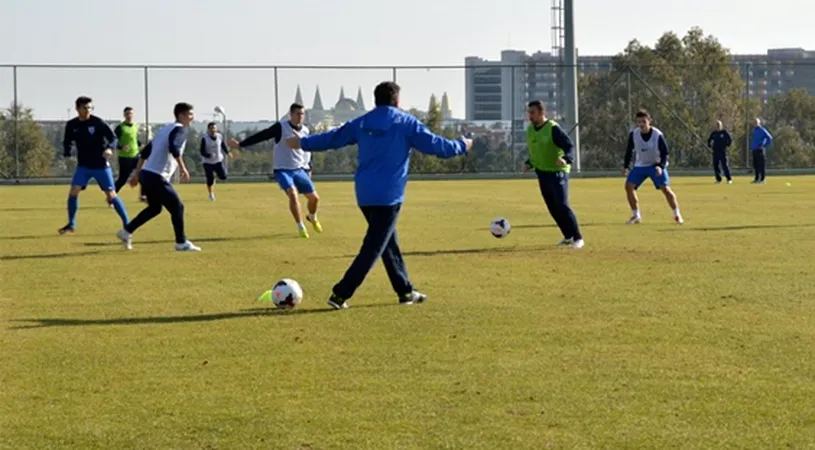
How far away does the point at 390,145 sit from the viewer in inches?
454

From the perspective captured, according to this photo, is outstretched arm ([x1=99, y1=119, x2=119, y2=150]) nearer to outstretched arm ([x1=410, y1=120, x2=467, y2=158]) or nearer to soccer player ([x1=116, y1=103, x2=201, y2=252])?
soccer player ([x1=116, y1=103, x2=201, y2=252])

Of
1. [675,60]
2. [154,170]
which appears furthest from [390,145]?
[675,60]

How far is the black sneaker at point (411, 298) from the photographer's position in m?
12.0

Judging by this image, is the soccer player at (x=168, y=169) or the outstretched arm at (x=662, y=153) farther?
the outstretched arm at (x=662, y=153)

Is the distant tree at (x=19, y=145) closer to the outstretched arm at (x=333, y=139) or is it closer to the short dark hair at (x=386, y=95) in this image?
the outstretched arm at (x=333, y=139)

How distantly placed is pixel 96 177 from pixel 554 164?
23.6ft

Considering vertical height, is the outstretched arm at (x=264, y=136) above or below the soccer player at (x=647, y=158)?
above

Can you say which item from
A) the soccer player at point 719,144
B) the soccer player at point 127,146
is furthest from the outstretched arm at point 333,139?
the soccer player at point 719,144

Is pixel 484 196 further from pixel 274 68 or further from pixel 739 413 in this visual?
pixel 739 413

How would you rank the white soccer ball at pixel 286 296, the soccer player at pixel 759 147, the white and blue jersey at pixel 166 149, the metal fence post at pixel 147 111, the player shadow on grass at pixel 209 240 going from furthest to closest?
the metal fence post at pixel 147 111 → the soccer player at pixel 759 147 → the player shadow on grass at pixel 209 240 → the white and blue jersey at pixel 166 149 → the white soccer ball at pixel 286 296

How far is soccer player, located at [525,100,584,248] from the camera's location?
17859 millimetres

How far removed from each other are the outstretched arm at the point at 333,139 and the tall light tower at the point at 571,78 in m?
40.0

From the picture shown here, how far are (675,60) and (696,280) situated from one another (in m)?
56.0

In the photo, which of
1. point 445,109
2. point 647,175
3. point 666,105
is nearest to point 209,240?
point 647,175
